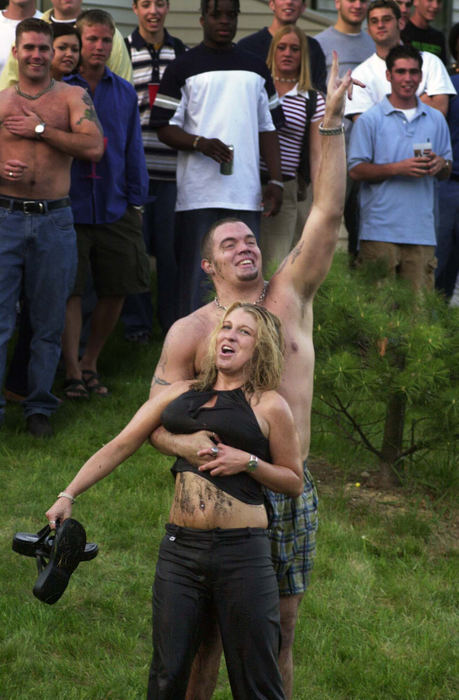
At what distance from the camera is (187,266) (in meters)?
6.97

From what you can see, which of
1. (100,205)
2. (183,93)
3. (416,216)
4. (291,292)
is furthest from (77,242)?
(291,292)

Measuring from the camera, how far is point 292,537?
3508mm

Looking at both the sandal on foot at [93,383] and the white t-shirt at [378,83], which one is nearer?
the sandal on foot at [93,383]

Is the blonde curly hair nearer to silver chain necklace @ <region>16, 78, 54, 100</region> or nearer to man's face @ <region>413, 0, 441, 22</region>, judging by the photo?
silver chain necklace @ <region>16, 78, 54, 100</region>

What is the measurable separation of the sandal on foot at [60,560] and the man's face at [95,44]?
4.32 meters

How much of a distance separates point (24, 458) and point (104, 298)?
5.08ft

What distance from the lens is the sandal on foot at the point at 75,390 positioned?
6887 mm

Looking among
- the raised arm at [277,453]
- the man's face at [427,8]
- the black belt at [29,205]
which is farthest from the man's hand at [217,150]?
the raised arm at [277,453]

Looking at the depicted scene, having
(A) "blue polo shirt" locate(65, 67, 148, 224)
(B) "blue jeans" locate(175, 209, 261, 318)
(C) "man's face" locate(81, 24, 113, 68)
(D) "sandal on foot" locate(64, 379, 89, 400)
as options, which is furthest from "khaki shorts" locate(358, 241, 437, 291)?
(C) "man's face" locate(81, 24, 113, 68)

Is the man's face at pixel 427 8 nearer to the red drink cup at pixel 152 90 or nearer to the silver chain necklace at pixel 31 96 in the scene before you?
the red drink cup at pixel 152 90

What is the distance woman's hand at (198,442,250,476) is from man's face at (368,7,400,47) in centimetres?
542

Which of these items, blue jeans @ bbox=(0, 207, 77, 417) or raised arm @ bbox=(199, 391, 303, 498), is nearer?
raised arm @ bbox=(199, 391, 303, 498)

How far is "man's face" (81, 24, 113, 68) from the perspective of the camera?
6770 millimetres

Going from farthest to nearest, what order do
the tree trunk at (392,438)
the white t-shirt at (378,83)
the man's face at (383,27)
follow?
the man's face at (383,27), the white t-shirt at (378,83), the tree trunk at (392,438)
